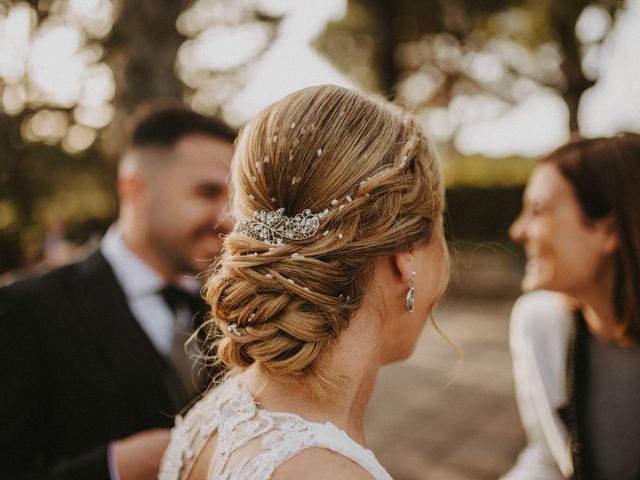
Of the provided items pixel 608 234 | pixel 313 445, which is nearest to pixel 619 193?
pixel 608 234

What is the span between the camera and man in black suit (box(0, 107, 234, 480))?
187 centimetres

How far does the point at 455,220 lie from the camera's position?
52.6 ft

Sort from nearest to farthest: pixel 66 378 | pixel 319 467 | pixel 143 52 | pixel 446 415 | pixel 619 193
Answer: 1. pixel 319 467
2. pixel 66 378
3. pixel 619 193
4. pixel 143 52
5. pixel 446 415

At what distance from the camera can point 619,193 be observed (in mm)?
2197

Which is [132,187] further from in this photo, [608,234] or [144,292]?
[608,234]

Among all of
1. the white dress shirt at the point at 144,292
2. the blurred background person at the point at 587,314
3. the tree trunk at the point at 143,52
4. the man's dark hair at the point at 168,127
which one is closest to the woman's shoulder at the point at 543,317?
the blurred background person at the point at 587,314

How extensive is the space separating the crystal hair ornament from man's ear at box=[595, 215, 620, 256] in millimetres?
1618

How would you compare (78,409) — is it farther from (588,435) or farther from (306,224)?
(588,435)

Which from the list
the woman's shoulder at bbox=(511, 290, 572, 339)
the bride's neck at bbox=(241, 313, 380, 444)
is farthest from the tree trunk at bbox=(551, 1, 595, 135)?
the bride's neck at bbox=(241, 313, 380, 444)

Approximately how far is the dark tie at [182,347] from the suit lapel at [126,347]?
0.25 feet

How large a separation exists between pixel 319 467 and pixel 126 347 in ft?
4.14

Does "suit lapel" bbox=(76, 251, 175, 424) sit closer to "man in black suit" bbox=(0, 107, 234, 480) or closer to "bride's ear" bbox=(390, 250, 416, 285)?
"man in black suit" bbox=(0, 107, 234, 480)

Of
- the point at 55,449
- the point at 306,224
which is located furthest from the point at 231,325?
the point at 55,449

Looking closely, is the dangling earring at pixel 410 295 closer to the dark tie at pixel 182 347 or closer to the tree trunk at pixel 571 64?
the dark tie at pixel 182 347
